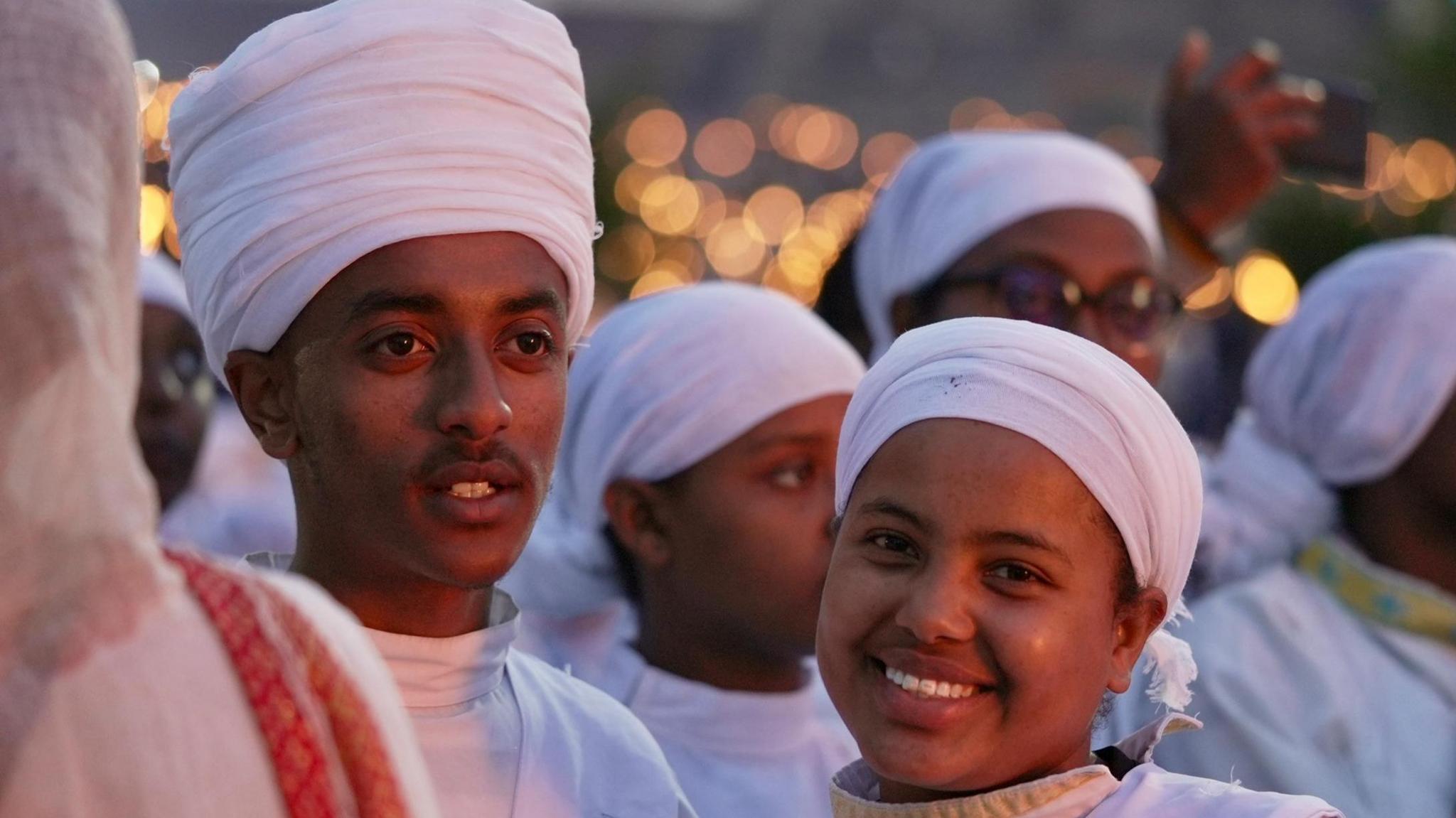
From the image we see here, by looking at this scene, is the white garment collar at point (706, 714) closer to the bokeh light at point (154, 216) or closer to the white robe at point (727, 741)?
the white robe at point (727, 741)

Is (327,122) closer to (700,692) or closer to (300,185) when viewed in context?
(300,185)

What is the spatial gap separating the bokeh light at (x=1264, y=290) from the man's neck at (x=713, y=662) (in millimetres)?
6734

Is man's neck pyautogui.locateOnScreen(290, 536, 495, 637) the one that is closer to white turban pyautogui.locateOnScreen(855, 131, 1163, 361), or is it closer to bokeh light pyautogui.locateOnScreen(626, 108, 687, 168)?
white turban pyautogui.locateOnScreen(855, 131, 1163, 361)

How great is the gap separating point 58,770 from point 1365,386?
432 cm

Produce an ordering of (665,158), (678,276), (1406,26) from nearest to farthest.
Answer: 1. (1406,26)
2. (678,276)
3. (665,158)

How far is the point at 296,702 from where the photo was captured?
4.98 ft

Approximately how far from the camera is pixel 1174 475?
291 centimetres

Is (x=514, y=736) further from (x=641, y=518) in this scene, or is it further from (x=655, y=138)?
(x=655, y=138)

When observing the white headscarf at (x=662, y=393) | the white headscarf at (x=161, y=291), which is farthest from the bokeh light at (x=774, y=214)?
the white headscarf at (x=662, y=393)

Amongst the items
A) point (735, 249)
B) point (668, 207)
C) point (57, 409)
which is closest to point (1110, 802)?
point (57, 409)

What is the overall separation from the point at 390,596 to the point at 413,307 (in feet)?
1.50

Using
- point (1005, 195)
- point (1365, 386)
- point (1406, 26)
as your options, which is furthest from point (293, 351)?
point (1406, 26)

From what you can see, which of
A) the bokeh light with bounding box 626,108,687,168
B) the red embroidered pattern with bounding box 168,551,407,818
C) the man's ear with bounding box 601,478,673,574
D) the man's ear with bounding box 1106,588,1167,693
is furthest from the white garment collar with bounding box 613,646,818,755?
the bokeh light with bounding box 626,108,687,168

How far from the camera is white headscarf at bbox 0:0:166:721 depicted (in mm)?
1411
